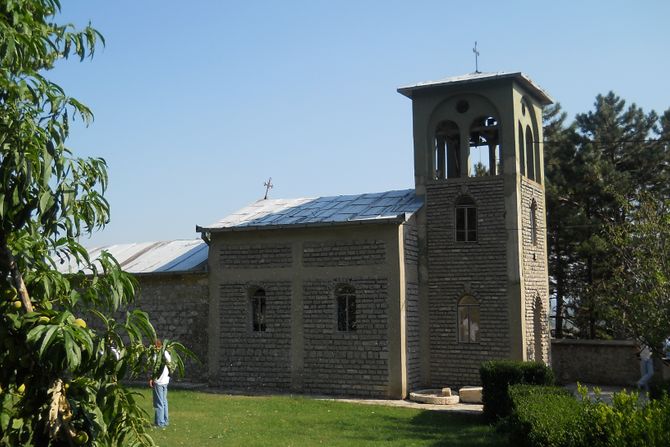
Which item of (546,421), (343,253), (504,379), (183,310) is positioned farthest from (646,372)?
(546,421)

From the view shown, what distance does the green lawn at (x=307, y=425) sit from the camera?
12203mm

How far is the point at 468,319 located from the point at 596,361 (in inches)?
211

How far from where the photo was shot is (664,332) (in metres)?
14.0

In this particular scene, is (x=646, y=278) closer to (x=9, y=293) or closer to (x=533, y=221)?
(x=533, y=221)

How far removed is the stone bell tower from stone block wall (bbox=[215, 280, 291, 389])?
12.4 ft

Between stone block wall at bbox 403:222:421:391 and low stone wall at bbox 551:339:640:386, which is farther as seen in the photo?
low stone wall at bbox 551:339:640:386

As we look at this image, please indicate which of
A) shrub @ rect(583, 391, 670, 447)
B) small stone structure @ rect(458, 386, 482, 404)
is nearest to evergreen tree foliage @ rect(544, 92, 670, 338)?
small stone structure @ rect(458, 386, 482, 404)

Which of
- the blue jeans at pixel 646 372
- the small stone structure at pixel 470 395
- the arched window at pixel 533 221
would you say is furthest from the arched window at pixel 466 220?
the blue jeans at pixel 646 372

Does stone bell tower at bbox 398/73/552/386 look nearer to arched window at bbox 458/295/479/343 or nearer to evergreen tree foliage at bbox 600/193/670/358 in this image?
arched window at bbox 458/295/479/343

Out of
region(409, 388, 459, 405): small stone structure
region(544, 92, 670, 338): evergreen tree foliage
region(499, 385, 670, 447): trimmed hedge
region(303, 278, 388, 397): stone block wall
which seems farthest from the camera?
region(544, 92, 670, 338): evergreen tree foliage

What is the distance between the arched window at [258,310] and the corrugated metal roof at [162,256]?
1775 millimetres

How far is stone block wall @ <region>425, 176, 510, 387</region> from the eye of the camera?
1872 centimetres

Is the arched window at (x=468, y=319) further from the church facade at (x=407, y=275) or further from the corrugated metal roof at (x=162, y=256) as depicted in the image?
the corrugated metal roof at (x=162, y=256)

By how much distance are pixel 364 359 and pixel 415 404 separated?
188cm
